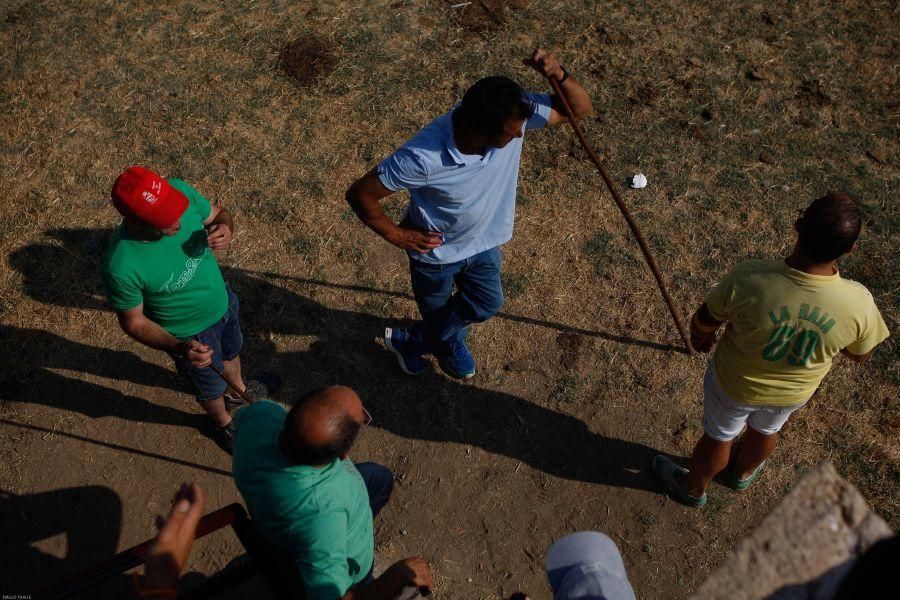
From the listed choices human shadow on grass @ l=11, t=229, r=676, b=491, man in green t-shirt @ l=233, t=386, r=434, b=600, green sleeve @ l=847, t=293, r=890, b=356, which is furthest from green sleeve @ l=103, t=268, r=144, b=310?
green sleeve @ l=847, t=293, r=890, b=356

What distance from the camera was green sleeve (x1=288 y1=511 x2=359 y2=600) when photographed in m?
2.90

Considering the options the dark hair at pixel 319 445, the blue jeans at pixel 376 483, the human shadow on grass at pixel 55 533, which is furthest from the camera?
the human shadow on grass at pixel 55 533

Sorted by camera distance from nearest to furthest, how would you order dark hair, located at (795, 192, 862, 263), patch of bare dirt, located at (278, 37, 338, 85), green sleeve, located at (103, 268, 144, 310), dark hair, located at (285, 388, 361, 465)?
dark hair, located at (285, 388, 361, 465)
dark hair, located at (795, 192, 862, 263)
green sleeve, located at (103, 268, 144, 310)
patch of bare dirt, located at (278, 37, 338, 85)

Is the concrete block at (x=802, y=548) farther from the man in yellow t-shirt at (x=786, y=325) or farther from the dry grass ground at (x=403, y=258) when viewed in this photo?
the dry grass ground at (x=403, y=258)

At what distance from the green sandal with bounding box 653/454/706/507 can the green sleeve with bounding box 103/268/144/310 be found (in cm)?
340

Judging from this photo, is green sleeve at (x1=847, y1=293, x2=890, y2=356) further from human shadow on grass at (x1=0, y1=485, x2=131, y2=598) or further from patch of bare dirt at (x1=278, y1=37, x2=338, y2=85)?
patch of bare dirt at (x1=278, y1=37, x2=338, y2=85)

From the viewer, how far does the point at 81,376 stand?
532 centimetres

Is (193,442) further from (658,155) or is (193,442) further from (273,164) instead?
(658,155)

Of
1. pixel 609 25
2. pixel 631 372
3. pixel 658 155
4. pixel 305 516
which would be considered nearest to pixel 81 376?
pixel 305 516

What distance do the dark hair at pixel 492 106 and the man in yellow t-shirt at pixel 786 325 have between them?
4.38 ft

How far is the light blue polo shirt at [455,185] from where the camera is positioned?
11.9ft

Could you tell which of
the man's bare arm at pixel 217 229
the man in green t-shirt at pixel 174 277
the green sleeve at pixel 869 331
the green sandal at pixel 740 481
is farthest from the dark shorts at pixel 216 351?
the green sleeve at pixel 869 331

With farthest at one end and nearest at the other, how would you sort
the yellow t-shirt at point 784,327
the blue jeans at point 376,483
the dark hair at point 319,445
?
the blue jeans at point 376,483 → the yellow t-shirt at point 784,327 → the dark hair at point 319,445

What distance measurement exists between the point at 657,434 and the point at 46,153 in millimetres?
5852
